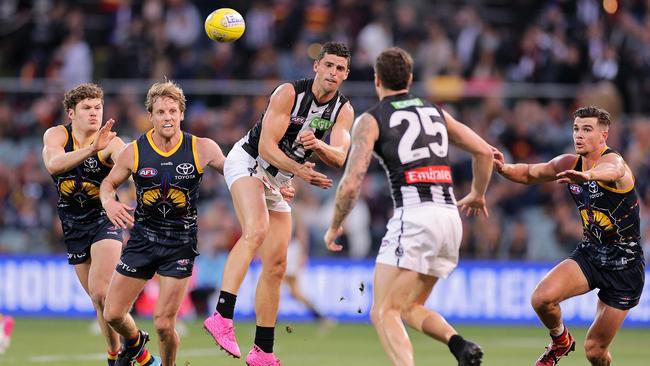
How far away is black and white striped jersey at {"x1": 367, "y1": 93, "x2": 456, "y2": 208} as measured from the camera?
9398mm

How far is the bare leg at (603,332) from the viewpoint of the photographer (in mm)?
10875

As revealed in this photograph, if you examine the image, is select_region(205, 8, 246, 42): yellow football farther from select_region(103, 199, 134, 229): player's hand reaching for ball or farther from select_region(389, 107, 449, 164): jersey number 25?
select_region(389, 107, 449, 164): jersey number 25

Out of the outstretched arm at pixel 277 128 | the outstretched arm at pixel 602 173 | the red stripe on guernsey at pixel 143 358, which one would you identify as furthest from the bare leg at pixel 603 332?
the red stripe on guernsey at pixel 143 358

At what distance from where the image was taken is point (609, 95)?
20.7 metres

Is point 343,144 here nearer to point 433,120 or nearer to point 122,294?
point 433,120

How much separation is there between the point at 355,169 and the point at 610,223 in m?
2.98

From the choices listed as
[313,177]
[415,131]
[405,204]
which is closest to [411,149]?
[415,131]

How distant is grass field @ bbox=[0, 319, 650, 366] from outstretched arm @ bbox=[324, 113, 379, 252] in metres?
3.90

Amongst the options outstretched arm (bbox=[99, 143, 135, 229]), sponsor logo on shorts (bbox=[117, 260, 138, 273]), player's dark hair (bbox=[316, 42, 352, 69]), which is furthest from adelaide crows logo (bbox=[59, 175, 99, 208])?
player's dark hair (bbox=[316, 42, 352, 69])

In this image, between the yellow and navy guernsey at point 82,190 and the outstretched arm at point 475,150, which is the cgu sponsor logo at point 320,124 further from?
the yellow and navy guernsey at point 82,190

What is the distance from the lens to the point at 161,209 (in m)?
10.8

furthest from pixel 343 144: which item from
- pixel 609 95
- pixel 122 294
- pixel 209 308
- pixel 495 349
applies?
pixel 609 95

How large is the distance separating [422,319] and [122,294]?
2.92 m

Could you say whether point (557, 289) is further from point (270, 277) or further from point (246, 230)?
point (246, 230)
